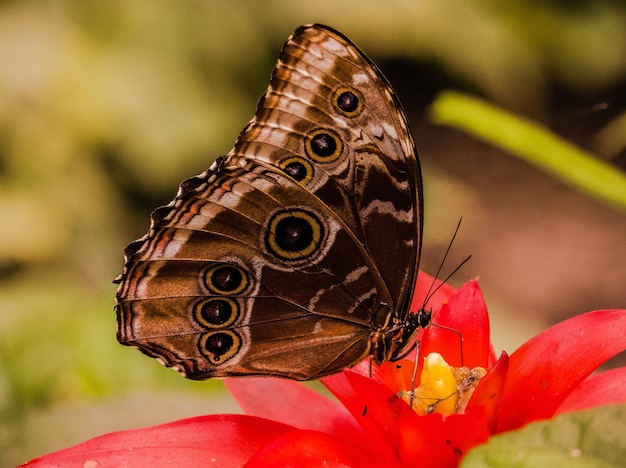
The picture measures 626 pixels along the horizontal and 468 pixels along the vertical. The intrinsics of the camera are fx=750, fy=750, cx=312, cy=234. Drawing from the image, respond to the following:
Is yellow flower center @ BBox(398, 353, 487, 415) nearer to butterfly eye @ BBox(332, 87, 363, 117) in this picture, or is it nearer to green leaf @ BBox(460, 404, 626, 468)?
butterfly eye @ BBox(332, 87, 363, 117)

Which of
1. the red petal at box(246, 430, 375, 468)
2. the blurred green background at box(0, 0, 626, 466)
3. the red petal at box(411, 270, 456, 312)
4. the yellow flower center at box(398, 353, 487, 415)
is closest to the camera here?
the red petal at box(246, 430, 375, 468)

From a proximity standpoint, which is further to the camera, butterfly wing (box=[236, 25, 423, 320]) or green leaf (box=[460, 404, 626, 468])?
butterfly wing (box=[236, 25, 423, 320])

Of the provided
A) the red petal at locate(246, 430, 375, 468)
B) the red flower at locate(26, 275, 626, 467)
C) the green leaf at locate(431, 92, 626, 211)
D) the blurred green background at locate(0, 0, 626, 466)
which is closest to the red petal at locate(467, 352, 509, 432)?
the red flower at locate(26, 275, 626, 467)

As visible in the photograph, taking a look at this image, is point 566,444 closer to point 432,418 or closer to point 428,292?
point 432,418

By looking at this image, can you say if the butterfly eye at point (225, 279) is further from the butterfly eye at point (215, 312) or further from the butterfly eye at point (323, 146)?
the butterfly eye at point (323, 146)

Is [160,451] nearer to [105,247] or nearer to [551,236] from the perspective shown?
[105,247]

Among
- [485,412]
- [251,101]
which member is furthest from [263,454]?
[251,101]

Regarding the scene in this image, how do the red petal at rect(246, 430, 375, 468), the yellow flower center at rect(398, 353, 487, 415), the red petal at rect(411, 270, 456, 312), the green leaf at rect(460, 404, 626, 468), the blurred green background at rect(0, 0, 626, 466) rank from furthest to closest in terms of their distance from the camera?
the blurred green background at rect(0, 0, 626, 466), the red petal at rect(411, 270, 456, 312), the yellow flower center at rect(398, 353, 487, 415), the red petal at rect(246, 430, 375, 468), the green leaf at rect(460, 404, 626, 468)
